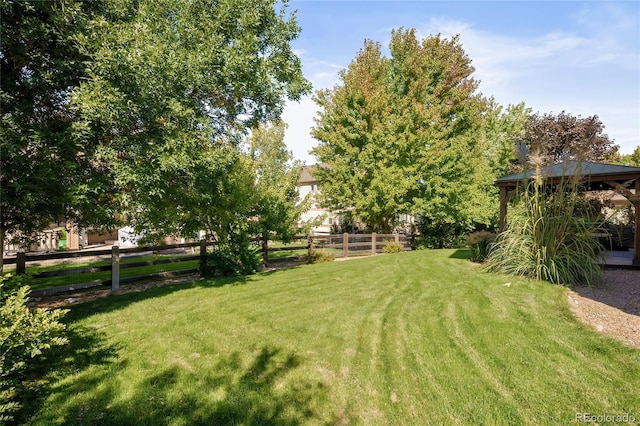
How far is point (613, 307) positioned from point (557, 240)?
218cm

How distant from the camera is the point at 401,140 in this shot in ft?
55.4

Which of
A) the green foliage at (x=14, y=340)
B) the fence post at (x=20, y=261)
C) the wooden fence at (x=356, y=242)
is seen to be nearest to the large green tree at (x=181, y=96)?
the fence post at (x=20, y=261)

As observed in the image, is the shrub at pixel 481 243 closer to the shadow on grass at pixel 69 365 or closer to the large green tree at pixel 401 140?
the large green tree at pixel 401 140

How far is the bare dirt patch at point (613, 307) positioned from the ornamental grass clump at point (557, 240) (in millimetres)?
467

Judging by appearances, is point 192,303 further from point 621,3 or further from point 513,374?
point 621,3

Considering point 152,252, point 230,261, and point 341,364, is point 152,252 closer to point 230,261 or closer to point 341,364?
point 230,261

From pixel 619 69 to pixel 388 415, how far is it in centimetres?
1221

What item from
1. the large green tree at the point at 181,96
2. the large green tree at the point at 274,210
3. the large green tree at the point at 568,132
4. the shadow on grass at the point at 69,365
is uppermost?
the large green tree at the point at 568,132

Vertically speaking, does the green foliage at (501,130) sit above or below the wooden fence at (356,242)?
above

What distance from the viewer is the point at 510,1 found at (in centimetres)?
823

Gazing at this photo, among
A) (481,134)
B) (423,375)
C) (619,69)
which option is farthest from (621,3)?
(481,134)

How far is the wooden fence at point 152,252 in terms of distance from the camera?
759 centimetres

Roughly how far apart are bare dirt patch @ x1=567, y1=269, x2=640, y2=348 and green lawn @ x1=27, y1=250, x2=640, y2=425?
0.28 m

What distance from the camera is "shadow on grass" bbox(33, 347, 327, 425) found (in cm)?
310
